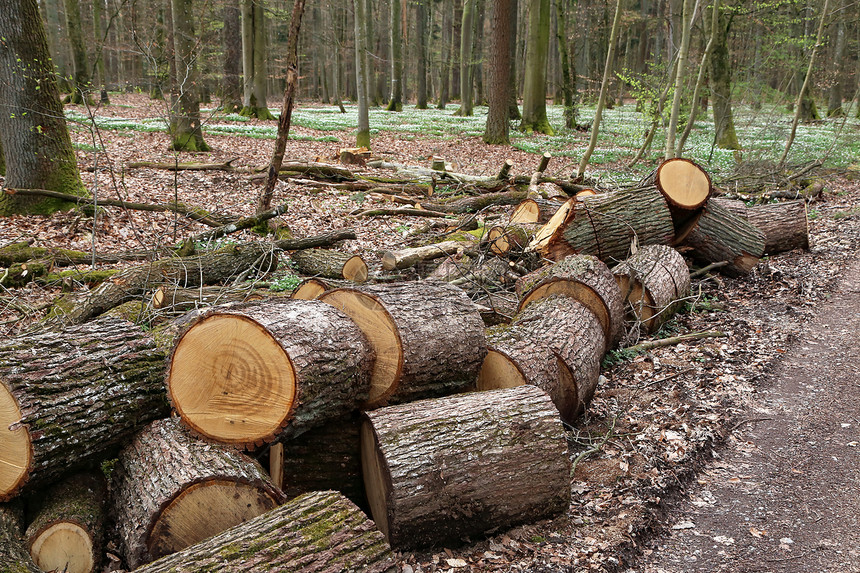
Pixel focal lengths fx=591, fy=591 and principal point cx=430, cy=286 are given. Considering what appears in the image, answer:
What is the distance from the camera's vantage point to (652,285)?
6664mm

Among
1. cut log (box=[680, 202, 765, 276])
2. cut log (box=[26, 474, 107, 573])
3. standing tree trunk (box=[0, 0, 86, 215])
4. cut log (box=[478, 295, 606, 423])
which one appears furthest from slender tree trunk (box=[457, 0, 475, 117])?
cut log (box=[26, 474, 107, 573])

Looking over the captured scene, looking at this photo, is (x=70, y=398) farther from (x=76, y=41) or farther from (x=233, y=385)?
(x=76, y=41)

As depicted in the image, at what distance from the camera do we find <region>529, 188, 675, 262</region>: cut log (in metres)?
7.38

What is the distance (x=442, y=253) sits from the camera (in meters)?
7.93

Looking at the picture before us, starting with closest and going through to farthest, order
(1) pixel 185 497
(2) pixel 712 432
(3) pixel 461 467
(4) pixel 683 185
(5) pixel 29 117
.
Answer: (1) pixel 185 497 → (3) pixel 461 467 → (2) pixel 712 432 → (4) pixel 683 185 → (5) pixel 29 117

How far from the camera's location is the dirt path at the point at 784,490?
344 cm

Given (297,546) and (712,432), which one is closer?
(297,546)

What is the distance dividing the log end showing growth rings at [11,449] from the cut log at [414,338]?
1879mm

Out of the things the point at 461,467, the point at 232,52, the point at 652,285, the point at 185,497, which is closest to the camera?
the point at 185,497

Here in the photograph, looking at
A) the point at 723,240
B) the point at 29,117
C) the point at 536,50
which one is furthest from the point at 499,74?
the point at 29,117

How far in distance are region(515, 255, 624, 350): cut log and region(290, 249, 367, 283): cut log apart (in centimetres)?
220

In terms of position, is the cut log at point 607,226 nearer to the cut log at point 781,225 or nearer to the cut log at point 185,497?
the cut log at point 781,225

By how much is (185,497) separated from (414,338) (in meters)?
1.63

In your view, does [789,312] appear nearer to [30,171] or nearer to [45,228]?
[45,228]
